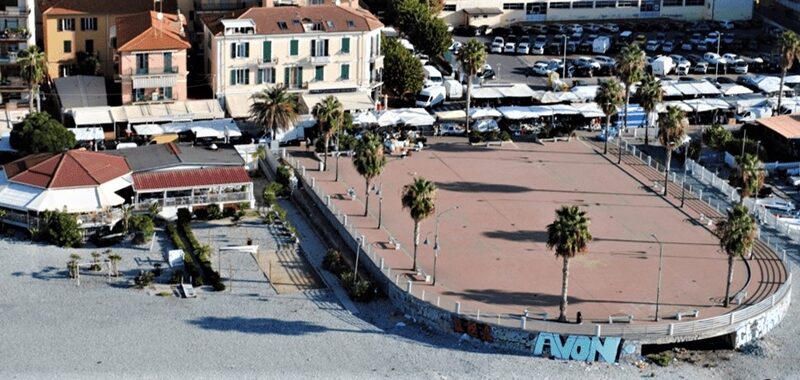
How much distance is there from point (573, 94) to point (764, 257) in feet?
100

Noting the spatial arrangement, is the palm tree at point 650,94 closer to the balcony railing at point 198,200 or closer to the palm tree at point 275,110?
the palm tree at point 275,110

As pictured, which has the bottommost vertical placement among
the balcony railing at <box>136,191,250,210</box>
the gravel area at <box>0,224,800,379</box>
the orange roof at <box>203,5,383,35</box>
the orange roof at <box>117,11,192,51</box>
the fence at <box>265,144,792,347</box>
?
the gravel area at <box>0,224,800,379</box>

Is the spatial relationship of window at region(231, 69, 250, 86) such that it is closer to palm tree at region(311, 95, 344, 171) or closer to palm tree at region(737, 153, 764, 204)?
palm tree at region(311, 95, 344, 171)

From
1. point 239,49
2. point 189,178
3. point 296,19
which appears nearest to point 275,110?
point 189,178

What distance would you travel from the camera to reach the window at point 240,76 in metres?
100

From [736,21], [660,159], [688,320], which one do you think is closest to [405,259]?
[688,320]

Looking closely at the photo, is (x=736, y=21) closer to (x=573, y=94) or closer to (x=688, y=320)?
(x=573, y=94)

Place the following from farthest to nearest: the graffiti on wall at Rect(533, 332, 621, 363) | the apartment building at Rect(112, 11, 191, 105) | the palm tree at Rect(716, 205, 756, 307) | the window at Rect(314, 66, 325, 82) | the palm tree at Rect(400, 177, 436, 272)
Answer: the window at Rect(314, 66, 325, 82)
the apartment building at Rect(112, 11, 191, 105)
the palm tree at Rect(400, 177, 436, 272)
the palm tree at Rect(716, 205, 756, 307)
the graffiti on wall at Rect(533, 332, 621, 363)

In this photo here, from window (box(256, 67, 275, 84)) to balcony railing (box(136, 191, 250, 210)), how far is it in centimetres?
1653

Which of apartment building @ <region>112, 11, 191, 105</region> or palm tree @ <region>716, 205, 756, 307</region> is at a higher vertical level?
apartment building @ <region>112, 11, 191, 105</region>

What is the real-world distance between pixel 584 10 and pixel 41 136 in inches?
2313

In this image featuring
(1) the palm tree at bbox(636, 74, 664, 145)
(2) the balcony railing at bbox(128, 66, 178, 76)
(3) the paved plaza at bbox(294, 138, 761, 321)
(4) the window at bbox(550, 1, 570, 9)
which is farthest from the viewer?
(4) the window at bbox(550, 1, 570, 9)

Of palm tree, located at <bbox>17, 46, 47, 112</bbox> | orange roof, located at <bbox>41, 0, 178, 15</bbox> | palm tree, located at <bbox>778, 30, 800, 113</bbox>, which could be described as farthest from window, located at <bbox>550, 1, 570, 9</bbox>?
palm tree, located at <bbox>17, 46, 47, 112</bbox>

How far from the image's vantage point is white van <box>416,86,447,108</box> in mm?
105625
